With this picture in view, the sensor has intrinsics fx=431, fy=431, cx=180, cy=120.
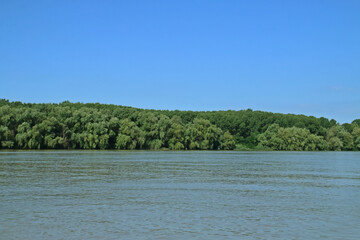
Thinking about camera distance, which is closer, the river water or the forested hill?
the river water

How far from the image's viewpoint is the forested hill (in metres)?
88.7

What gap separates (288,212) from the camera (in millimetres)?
15266

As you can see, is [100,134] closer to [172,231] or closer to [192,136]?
[192,136]

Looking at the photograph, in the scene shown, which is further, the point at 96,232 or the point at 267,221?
the point at 267,221

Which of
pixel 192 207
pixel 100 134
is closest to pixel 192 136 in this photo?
pixel 100 134

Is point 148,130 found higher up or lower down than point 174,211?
higher up

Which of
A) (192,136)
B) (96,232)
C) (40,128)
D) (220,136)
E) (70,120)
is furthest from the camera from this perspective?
A: (220,136)

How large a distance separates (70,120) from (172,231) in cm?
8667

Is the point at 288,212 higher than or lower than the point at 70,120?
lower

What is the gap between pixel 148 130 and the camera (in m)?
109

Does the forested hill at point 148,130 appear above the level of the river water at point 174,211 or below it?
above

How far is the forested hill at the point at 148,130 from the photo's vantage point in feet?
291

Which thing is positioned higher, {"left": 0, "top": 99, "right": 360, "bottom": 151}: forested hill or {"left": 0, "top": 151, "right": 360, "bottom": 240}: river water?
{"left": 0, "top": 99, "right": 360, "bottom": 151}: forested hill

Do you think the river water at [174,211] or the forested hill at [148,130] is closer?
the river water at [174,211]
